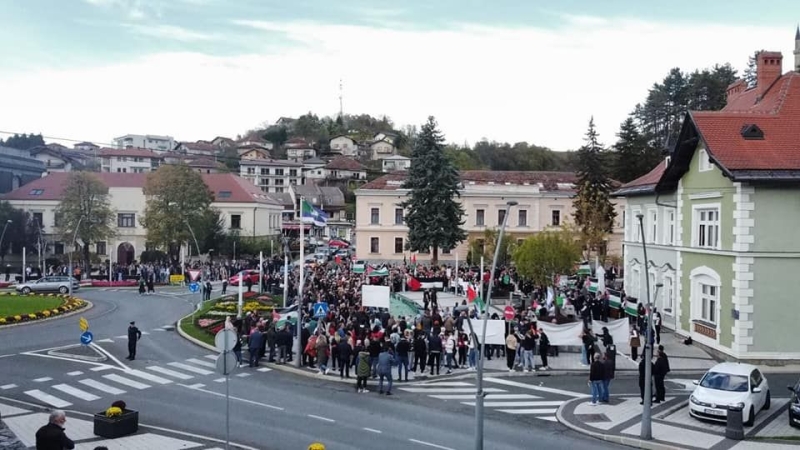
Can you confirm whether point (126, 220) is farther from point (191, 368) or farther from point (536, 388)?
point (536, 388)

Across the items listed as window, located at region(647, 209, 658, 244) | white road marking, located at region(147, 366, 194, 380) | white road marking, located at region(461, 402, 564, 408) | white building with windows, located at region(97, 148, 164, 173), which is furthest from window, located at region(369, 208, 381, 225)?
white building with windows, located at region(97, 148, 164, 173)

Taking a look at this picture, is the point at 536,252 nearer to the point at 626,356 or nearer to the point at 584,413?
the point at 626,356

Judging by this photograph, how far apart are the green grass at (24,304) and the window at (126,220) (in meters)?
32.9

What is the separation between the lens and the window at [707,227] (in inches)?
1197

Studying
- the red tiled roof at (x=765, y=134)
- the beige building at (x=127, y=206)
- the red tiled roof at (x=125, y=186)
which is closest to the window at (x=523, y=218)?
the beige building at (x=127, y=206)

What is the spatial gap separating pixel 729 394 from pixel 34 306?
36.3m

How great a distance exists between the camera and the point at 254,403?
21344 mm

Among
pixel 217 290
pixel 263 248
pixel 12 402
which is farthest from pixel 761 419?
pixel 263 248

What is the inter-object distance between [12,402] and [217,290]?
112 ft

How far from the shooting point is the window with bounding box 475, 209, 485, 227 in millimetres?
72562

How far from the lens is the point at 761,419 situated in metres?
20.3

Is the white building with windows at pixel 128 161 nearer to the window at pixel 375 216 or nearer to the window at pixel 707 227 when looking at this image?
the window at pixel 375 216

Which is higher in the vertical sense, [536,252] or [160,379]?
[536,252]

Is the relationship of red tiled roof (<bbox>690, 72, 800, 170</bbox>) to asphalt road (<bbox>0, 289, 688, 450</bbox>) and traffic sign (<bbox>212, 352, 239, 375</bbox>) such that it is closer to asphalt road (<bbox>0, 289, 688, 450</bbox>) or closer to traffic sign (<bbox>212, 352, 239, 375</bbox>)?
asphalt road (<bbox>0, 289, 688, 450</bbox>)
